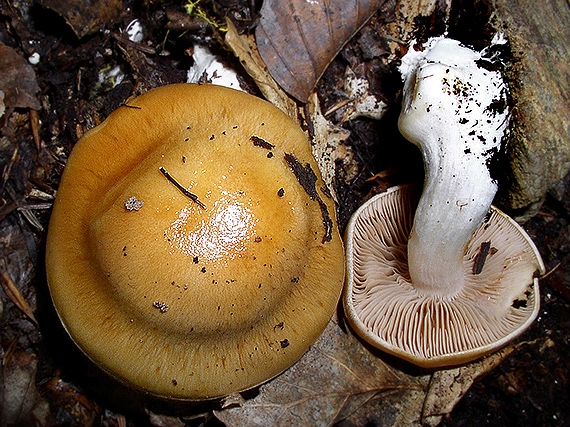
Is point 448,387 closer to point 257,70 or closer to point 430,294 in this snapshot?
point 430,294

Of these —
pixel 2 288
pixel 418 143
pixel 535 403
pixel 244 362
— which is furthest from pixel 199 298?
pixel 535 403

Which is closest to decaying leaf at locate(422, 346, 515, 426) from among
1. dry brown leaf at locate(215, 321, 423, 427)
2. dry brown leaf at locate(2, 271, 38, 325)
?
dry brown leaf at locate(215, 321, 423, 427)


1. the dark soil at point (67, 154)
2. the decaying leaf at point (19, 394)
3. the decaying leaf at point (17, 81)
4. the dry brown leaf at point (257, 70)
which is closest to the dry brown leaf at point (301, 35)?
the dry brown leaf at point (257, 70)

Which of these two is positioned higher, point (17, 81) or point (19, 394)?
point (17, 81)

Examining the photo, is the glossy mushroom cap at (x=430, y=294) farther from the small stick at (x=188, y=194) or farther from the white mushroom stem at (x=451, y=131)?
the small stick at (x=188, y=194)

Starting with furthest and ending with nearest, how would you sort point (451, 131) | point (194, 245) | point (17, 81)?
point (17, 81)
point (451, 131)
point (194, 245)

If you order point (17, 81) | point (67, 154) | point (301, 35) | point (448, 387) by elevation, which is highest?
point (301, 35)

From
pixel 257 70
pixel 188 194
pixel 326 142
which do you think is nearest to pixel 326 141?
pixel 326 142
